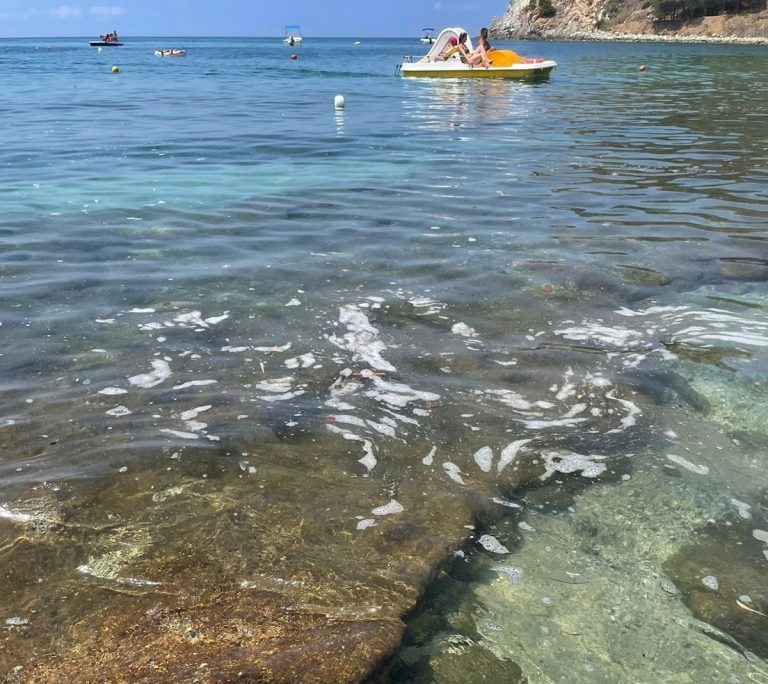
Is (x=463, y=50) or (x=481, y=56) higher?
(x=463, y=50)

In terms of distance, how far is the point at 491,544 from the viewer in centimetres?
315

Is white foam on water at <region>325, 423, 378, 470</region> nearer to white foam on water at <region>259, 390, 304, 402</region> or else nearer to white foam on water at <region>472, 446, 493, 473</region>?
white foam on water at <region>259, 390, 304, 402</region>

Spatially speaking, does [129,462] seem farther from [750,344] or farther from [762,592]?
[750,344]

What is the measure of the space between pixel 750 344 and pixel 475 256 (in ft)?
10.1

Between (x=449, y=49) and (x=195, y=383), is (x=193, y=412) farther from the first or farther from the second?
(x=449, y=49)

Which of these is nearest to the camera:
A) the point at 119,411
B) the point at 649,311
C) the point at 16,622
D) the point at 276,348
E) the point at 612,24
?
the point at 16,622

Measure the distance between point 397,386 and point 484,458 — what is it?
1031 mm

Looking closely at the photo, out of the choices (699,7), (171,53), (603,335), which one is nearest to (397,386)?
(603,335)

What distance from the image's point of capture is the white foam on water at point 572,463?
3719mm

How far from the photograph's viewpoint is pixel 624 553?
3.09 m

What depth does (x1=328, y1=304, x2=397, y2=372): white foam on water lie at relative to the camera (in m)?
5.02

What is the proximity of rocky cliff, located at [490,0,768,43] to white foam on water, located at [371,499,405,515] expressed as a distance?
104 m

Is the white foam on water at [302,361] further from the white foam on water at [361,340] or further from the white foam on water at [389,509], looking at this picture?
the white foam on water at [389,509]

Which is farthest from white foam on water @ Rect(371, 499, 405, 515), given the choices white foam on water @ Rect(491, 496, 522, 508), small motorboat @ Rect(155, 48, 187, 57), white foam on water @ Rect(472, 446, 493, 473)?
small motorboat @ Rect(155, 48, 187, 57)
